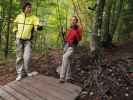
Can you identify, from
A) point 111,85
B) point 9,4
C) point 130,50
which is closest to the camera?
point 111,85

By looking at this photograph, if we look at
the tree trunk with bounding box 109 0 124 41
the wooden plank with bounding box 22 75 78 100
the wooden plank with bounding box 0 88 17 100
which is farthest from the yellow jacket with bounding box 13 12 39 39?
the tree trunk with bounding box 109 0 124 41

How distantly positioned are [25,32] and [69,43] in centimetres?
137

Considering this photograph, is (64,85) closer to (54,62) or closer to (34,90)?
(34,90)

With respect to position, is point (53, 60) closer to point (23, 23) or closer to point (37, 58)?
point (37, 58)

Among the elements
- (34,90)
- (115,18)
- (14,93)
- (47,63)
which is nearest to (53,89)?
(34,90)

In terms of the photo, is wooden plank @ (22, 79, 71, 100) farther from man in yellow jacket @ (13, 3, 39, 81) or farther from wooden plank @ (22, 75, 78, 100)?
man in yellow jacket @ (13, 3, 39, 81)

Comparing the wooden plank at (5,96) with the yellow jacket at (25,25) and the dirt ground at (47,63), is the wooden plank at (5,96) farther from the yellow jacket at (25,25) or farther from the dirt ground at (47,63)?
the yellow jacket at (25,25)

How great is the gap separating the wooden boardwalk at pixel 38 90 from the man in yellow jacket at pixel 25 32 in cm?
46

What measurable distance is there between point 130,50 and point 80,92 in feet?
16.5

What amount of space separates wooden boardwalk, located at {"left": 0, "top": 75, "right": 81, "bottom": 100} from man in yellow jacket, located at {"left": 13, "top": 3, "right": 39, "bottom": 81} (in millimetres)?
457

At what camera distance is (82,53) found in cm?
1206

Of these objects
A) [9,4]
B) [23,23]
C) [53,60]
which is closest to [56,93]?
[23,23]

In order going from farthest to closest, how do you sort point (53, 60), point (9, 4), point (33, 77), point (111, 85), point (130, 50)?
point (9, 4) → point (130, 50) → point (53, 60) → point (33, 77) → point (111, 85)

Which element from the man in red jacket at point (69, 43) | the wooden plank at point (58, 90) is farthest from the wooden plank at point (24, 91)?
the man in red jacket at point (69, 43)
